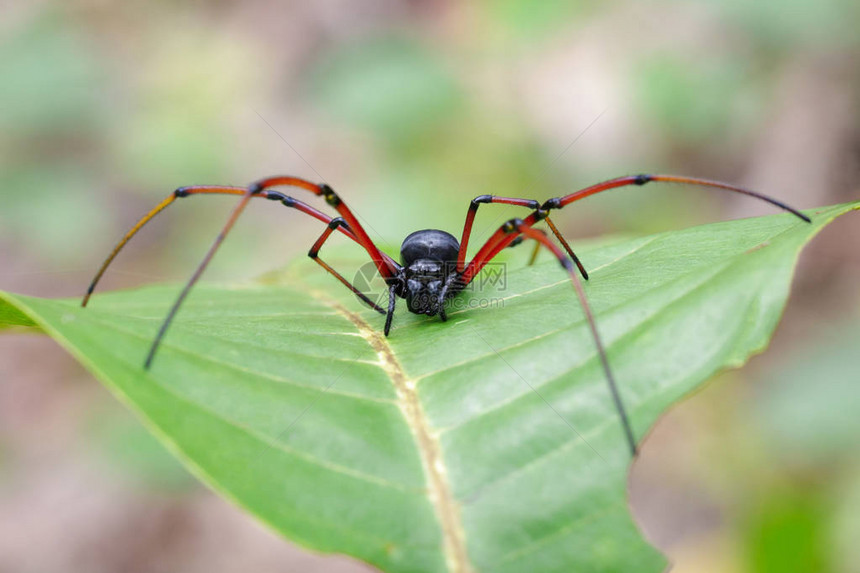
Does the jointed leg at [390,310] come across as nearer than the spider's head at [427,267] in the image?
Yes

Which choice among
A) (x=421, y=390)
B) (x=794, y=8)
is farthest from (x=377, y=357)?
(x=794, y=8)

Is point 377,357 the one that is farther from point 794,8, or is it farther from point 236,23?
point 236,23

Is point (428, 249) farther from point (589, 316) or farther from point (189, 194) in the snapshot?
point (589, 316)

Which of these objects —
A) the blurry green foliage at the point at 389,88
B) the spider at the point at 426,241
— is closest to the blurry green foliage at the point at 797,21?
the blurry green foliage at the point at 389,88

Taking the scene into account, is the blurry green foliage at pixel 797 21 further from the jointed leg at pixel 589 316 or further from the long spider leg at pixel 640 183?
the jointed leg at pixel 589 316

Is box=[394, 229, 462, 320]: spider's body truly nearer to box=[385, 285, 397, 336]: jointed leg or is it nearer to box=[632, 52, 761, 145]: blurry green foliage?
box=[385, 285, 397, 336]: jointed leg

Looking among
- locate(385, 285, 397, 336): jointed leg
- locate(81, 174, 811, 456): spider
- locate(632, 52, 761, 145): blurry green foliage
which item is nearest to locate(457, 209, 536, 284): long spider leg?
locate(81, 174, 811, 456): spider
